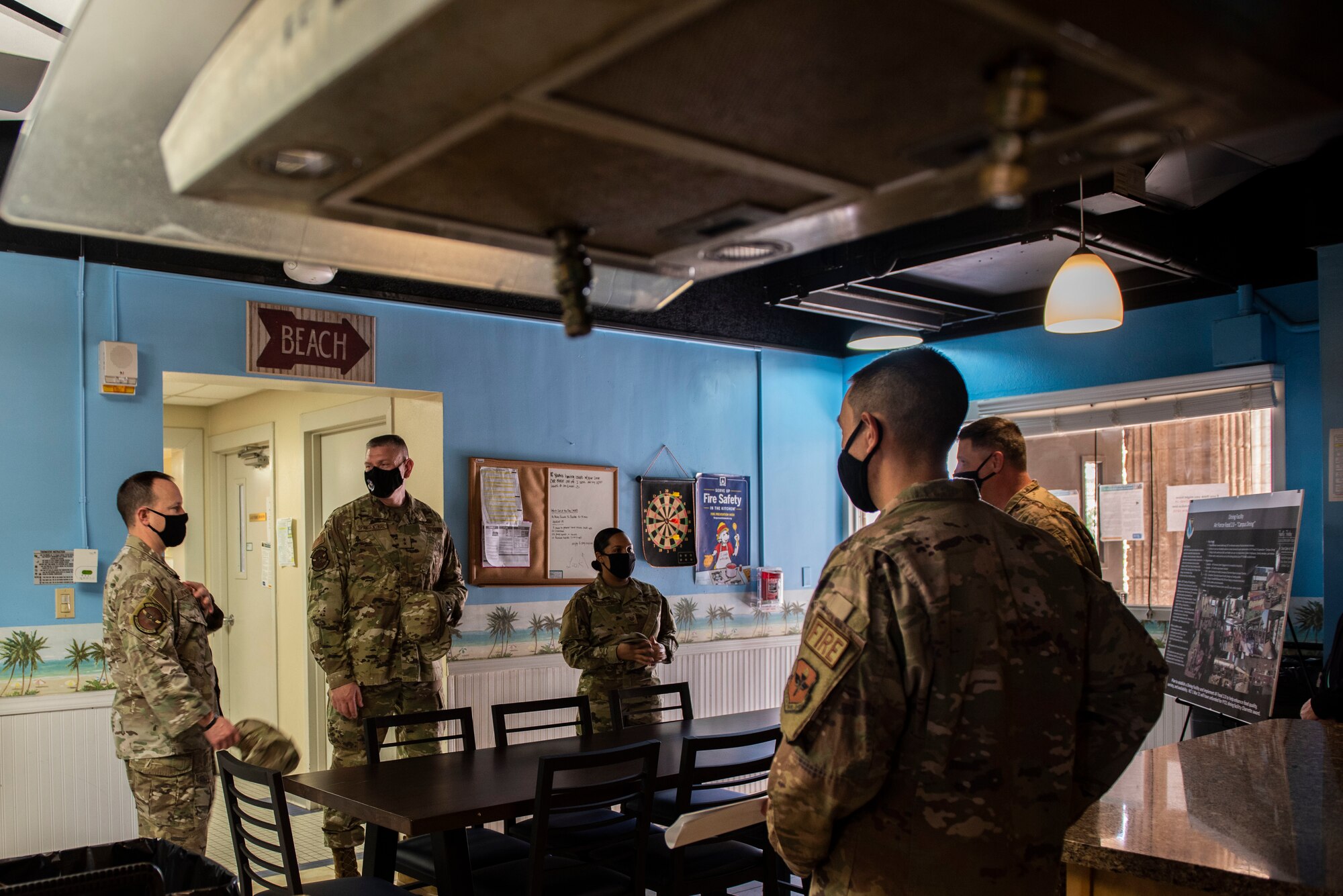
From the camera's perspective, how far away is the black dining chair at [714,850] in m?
3.04

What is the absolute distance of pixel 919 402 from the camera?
1765 millimetres

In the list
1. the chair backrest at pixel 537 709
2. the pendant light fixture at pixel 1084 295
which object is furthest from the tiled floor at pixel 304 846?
the pendant light fixture at pixel 1084 295

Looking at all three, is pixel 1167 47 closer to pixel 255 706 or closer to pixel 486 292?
pixel 486 292

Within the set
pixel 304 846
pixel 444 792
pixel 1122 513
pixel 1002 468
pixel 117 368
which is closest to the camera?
pixel 444 792

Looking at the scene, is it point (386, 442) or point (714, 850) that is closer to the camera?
point (714, 850)

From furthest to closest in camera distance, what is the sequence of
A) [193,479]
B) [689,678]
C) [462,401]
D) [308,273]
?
[193,479], [689,678], [462,401], [308,273]

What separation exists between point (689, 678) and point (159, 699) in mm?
3284

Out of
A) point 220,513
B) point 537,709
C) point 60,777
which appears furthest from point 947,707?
point 220,513

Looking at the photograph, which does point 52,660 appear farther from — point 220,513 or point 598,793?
point 220,513

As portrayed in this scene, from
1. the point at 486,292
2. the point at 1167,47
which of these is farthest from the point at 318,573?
the point at 1167,47

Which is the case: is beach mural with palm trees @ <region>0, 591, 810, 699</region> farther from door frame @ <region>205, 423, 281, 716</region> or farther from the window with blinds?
door frame @ <region>205, 423, 281, 716</region>

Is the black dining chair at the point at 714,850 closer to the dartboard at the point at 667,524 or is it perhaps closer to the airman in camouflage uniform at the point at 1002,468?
the airman in camouflage uniform at the point at 1002,468

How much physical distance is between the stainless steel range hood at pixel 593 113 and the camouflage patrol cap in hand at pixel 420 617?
3.44 metres

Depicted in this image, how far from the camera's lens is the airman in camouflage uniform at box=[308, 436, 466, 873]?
4195 mm
